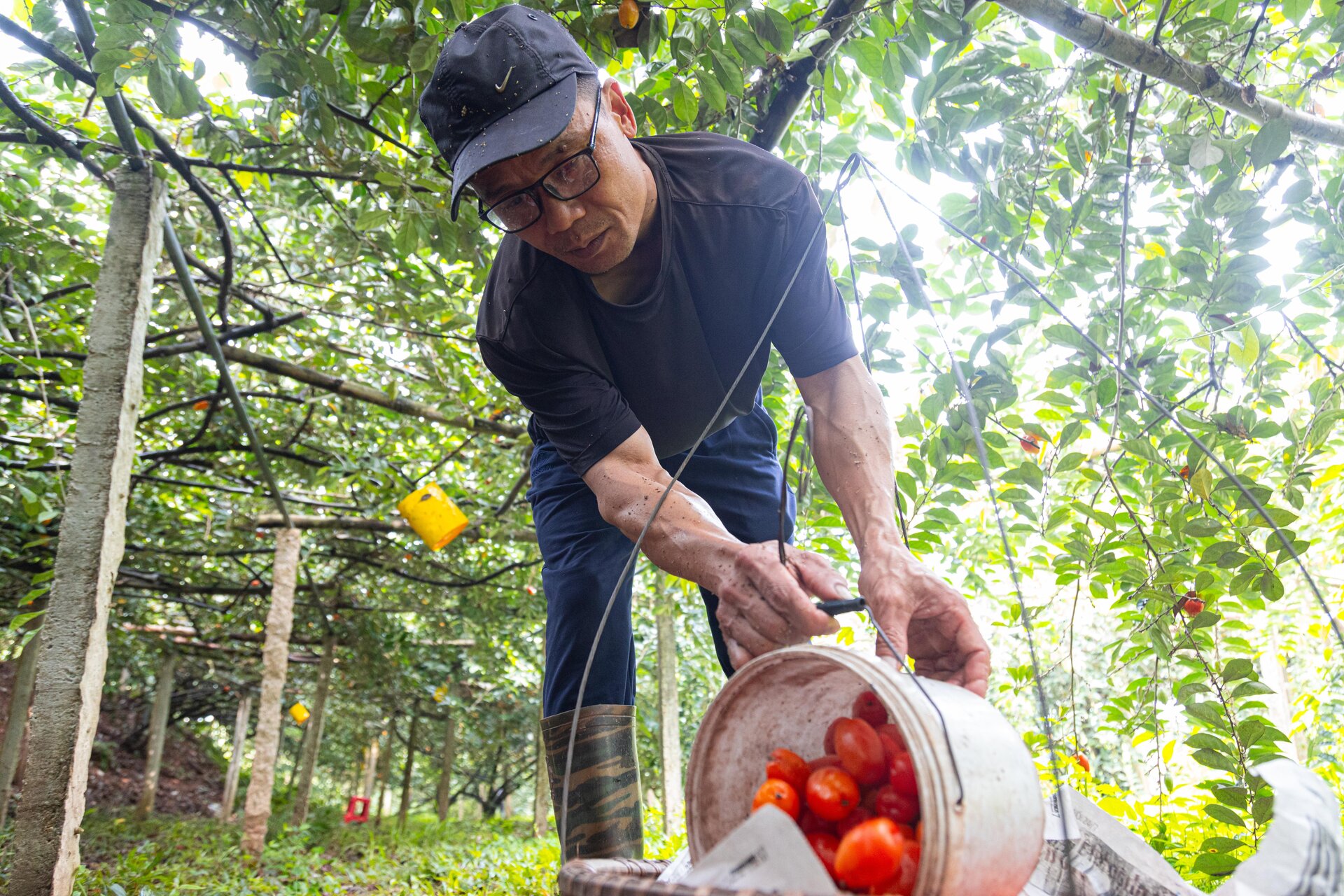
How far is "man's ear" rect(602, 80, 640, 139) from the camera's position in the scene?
1.48 m

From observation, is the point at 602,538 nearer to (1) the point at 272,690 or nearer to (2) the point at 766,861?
(2) the point at 766,861

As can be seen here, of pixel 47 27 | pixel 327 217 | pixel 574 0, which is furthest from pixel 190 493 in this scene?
pixel 574 0

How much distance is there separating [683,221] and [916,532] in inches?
40.8

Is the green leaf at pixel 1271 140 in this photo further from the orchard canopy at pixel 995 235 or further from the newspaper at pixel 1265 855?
the newspaper at pixel 1265 855

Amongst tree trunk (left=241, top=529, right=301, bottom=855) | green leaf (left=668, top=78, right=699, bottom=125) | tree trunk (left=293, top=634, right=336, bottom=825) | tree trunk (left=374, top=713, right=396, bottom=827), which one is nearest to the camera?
green leaf (left=668, top=78, right=699, bottom=125)

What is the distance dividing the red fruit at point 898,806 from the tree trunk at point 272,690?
4731 millimetres

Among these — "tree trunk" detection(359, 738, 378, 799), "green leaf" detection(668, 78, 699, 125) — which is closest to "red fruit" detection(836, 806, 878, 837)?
"green leaf" detection(668, 78, 699, 125)

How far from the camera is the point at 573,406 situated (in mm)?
1547

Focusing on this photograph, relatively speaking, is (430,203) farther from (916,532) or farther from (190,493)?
(190,493)

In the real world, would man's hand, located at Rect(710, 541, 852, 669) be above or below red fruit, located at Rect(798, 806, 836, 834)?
above

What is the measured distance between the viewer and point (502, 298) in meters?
1.59

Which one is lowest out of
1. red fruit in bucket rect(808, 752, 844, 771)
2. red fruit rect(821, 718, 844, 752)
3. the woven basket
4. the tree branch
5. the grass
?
the grass

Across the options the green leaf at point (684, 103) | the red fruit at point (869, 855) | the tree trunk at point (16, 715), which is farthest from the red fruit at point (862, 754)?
the tree trunk at point (16, 715)

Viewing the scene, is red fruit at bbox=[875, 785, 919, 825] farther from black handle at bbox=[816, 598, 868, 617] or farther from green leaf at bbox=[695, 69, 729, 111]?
green leaf at bbox=[695, 69, 729, 111]
